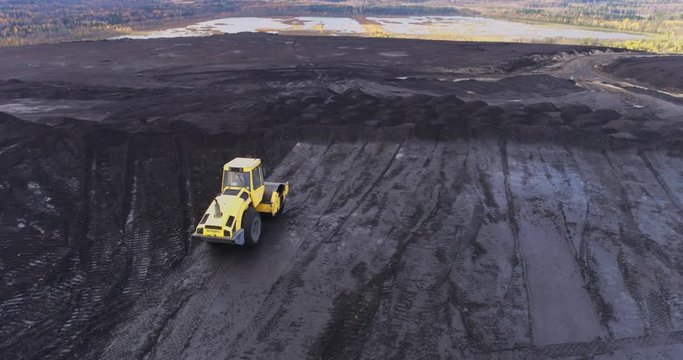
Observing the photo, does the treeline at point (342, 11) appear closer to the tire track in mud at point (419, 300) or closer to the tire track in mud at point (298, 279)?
the tire track in mud at point (298, 279)

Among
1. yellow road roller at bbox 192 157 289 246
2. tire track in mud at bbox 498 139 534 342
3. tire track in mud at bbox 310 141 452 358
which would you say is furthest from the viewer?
yellow road roller at bbox 192 157 289 246

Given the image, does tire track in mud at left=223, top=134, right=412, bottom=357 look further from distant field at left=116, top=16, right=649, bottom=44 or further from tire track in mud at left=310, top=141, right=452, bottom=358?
distant field at left=116, top=16, right=649, bottom=44

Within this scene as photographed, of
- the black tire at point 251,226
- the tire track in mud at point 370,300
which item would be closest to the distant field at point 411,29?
the tire track in mud at point 370,300

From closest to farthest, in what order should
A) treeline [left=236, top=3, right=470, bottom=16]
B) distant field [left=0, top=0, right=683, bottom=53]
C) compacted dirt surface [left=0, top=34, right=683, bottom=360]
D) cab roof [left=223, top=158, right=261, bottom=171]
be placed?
compacted dirt surface [left=0, top=34, right=683, bottom=360]
cab roof [left=223, top=158, right=261, bottom=171]
distant field [left=0, top=0, right=683, bottom=53]
treeline [left=236, top=3, right=470, bottom=16]

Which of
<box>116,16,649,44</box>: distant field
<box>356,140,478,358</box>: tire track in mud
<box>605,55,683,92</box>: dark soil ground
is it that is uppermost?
<box>116,16,649,44</box>: distant field

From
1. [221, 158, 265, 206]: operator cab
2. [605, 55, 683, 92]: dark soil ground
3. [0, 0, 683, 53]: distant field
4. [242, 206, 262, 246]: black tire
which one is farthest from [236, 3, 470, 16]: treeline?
[242, 206, 262, 246]: black tire

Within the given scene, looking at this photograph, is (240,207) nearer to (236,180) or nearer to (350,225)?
(236,180)

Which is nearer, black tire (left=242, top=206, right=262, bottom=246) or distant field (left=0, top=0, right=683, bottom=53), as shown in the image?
black tire (left=242, top=206, right=262, bottom=246)
